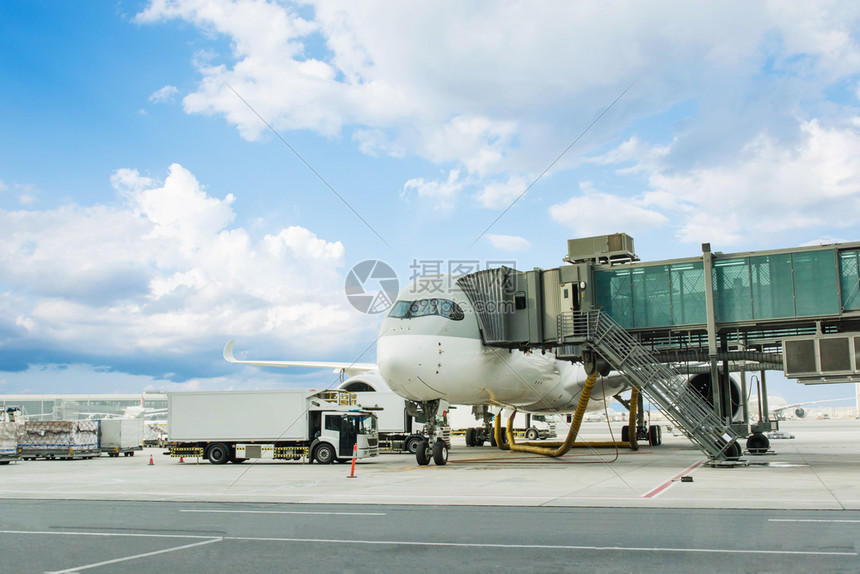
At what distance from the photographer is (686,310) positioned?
2314 centimetres

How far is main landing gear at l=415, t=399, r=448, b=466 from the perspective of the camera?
24.2 m

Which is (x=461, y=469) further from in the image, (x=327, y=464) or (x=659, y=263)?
(x=659, y=263)

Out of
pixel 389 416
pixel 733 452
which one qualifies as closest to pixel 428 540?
pixel 733 452

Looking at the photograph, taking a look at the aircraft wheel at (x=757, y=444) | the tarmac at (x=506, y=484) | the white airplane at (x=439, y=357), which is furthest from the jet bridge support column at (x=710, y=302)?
the white airplane at (x=439, y=357)

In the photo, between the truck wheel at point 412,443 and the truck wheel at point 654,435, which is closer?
the truck wheel at point 412,443

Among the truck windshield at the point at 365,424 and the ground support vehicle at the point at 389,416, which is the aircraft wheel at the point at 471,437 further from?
the truck windshield at the point at 365,424

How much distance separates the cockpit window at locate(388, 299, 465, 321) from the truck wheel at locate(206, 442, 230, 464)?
11020 millimetres

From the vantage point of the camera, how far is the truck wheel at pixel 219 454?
2984 centimetres

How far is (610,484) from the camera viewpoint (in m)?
17.3

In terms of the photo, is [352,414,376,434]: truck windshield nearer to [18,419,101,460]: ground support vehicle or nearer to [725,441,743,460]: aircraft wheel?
[725,441,743,460]: aircraft wheel

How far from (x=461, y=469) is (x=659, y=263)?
366 inches

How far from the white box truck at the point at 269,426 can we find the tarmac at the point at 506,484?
2208 mm

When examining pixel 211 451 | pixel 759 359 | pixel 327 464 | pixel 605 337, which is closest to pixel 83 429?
pixel 211 451

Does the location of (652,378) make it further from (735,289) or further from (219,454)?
(219,454)
